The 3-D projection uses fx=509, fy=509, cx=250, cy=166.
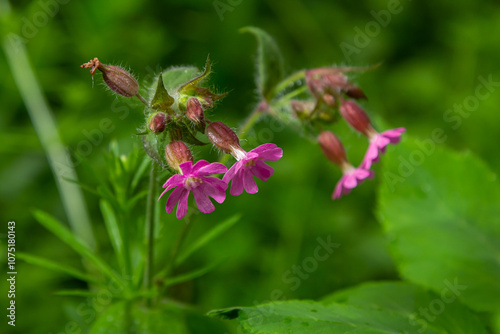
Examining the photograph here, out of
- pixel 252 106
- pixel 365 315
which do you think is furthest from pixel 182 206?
pixel 252 106

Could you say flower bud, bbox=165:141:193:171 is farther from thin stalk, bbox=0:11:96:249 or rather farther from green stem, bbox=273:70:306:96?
thin stalk, bbox=0:11:96:249

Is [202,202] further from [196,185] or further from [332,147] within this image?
[332,147]

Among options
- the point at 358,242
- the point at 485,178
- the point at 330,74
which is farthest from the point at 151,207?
the point at 358,242

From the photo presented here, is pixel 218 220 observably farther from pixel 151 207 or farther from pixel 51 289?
pixel 151 207

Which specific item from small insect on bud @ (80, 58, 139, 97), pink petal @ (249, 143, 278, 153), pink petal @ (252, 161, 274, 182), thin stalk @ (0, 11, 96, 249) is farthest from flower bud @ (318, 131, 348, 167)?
thin stalk @ (0, 11, 96, 249)

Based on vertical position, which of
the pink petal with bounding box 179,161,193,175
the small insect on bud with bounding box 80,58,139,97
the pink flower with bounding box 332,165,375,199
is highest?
the small insect on bud with bounding box 80,58,139,97
